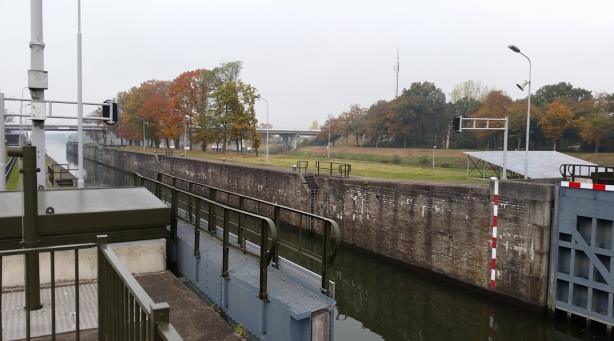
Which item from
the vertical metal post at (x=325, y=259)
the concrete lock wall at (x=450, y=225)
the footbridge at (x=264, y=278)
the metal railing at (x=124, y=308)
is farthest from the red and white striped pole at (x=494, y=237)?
the metal railing at (x=124, y=308)

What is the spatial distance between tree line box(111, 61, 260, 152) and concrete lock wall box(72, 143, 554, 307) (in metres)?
29.1

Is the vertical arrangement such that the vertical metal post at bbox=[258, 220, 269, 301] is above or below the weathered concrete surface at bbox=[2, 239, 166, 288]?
above

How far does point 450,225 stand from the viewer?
1591 centimetres

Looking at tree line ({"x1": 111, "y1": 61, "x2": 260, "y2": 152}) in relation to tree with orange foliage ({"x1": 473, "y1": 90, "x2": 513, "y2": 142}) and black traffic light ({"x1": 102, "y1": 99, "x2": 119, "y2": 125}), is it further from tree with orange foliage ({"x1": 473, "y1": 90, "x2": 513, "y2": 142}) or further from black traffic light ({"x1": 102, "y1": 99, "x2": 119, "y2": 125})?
black traffic light ({"x1": 102, "y1": 99, "x2": 119, "y2": 125})

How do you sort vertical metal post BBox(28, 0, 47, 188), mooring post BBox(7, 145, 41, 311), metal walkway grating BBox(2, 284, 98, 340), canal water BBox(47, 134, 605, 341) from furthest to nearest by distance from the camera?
canal water BBox(47, 134, 605, 341) → vertical metal post BBox(28, 0, 47, 188) → metal walkway grating BBox(2, 284, 98, 340) → mooring post BBox(7, 145, 41, 311)

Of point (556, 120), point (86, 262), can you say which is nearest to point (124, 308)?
point (86, 262)

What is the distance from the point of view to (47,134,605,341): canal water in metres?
12.2

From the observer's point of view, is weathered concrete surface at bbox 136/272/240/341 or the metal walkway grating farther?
weathered concrete surface at bbox 136/272/240/341

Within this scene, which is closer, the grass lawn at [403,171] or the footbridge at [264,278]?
the footbridge at [264,278]

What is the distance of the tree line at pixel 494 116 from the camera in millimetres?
46562

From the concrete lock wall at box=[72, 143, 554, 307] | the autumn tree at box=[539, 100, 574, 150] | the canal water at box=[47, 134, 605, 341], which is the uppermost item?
the autumn tree at box=[539, 100, 574, 150]

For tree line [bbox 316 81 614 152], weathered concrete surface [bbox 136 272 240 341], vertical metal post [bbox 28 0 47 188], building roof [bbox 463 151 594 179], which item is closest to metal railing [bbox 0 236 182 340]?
weathered concrete surface [bbox 136 272 240 341]

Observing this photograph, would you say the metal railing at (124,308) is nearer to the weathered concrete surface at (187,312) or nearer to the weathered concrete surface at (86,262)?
the weathered concrete surface at (187,312)

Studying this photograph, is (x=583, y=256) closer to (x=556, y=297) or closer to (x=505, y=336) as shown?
(x=556, y=297)
